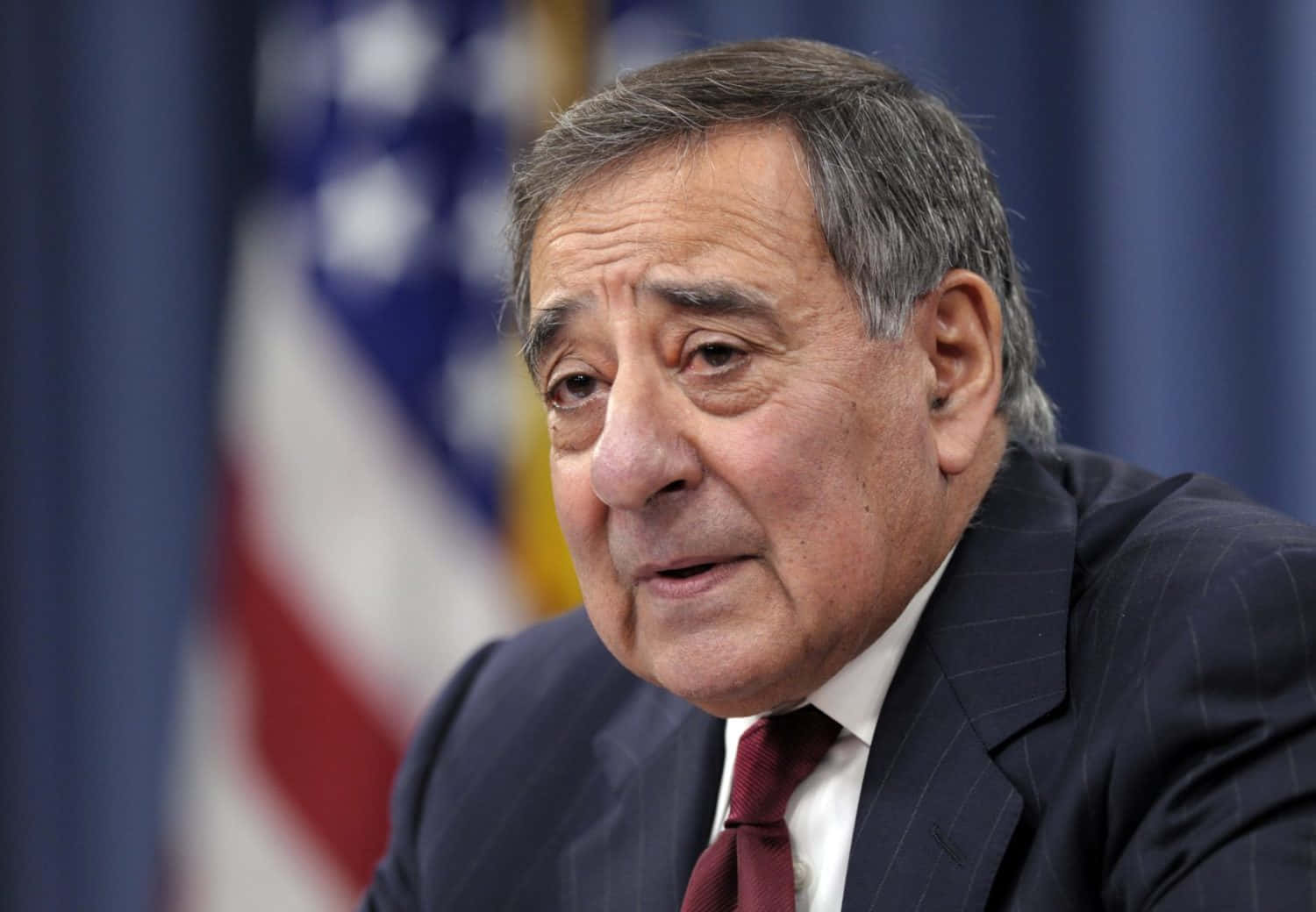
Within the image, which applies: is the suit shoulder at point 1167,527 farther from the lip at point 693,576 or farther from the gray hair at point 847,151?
the lip at point 693,576

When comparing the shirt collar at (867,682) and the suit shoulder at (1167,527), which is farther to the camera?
the shirt collar at (867,682)

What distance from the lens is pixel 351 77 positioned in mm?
3514

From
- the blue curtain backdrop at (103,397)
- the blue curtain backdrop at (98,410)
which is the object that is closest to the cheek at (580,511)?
the blue curtain backdrop at (103,397)

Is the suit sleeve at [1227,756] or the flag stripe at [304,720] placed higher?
the suit sleeve at [1227,756]

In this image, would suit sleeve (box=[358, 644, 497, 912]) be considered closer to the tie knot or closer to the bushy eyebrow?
the tie knot

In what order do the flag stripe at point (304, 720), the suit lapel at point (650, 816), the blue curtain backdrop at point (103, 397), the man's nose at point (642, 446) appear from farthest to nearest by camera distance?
the blue curtain backdrop at point (103, 397)
the flag stripe at point (304, 720)
the suit lapel at point (650, 816)
the man's nose at point (642, 446)

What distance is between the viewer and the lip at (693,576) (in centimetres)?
174

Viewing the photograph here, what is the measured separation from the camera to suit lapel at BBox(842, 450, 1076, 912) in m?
1.62

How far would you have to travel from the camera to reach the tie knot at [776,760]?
1.81m

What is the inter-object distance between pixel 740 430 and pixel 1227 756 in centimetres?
60

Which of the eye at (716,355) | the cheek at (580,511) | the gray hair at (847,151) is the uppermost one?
the gray hair at (847,151)

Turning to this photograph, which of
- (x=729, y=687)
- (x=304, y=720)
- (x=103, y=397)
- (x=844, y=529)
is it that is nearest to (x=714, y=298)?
(x=844, y=529)

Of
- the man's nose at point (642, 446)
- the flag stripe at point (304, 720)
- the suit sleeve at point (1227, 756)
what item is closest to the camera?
the suit sleeve at point (1227, 756)

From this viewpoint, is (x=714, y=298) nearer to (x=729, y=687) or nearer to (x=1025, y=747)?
(x=729, y=687)
